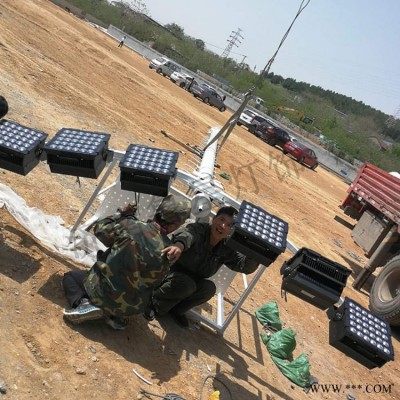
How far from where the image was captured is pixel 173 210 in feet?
11.1

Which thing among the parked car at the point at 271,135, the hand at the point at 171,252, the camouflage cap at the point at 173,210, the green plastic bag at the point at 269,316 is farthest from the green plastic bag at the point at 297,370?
the parked car at the point at 271,135

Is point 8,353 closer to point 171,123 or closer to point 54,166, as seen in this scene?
point 54,166

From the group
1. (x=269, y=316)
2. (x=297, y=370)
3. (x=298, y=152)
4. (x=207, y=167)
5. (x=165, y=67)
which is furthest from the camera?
(x=165, y=67)

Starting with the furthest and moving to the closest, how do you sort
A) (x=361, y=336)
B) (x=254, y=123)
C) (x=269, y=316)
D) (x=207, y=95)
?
1. (x=207, y=95)
2. (x=254, y=123)
3. (x=269, y=316)
4. (x=361, y=336)

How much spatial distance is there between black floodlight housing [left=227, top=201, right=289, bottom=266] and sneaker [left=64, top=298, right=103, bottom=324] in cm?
122

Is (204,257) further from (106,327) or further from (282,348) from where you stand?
(282,348)

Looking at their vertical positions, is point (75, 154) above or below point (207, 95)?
below

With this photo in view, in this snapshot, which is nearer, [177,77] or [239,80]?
[177,77]

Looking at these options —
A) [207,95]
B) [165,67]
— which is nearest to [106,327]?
[207,95]

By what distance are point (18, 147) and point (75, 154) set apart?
46 centimetres

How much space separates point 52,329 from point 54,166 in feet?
4.62

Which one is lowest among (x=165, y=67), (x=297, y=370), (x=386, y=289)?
(x=297, y=370)

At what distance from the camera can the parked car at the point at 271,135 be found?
25688mm

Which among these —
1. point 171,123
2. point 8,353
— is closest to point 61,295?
point 8,353
